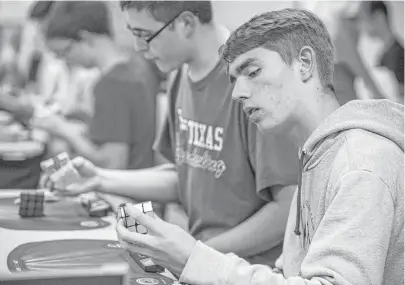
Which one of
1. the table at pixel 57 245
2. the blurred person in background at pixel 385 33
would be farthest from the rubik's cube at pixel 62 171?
the blurred person in background at pixel 385 33

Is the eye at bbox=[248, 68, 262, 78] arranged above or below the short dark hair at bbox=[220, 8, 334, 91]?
below

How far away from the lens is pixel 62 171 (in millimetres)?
1833

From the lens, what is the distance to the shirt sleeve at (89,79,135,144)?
7.98ft

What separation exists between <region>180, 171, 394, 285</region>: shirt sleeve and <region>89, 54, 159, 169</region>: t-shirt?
1620 millimetres

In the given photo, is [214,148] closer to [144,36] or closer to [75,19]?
[144,36]

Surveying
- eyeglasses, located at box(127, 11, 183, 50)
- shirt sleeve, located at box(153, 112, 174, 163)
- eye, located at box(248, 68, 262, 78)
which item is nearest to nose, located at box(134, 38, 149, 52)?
eyeglasses, located at box(127, 11, 183, 50)

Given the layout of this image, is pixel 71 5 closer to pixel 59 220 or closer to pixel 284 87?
pixel 59 220

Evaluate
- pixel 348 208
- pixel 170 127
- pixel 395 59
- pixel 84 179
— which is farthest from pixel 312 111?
pixel 395 59

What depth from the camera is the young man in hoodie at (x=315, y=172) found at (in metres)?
0.86

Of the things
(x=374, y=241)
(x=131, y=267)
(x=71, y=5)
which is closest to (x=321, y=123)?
(x=374, y=241)

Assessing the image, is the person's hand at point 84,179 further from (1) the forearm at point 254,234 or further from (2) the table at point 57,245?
(1) the forearm at point 254,234

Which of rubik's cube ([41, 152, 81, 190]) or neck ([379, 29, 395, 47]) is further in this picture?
neck ([379, 29, 395, 47])

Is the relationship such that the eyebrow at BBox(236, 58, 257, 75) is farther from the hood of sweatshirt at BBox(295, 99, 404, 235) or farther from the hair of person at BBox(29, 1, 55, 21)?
the hair of person at BBox(29, 1, 55, 21)

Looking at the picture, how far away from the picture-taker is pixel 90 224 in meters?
1.64
